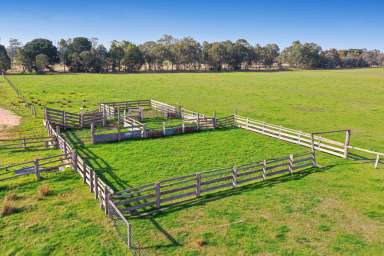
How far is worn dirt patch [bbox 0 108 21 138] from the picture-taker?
23.8m

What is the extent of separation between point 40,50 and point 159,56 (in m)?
43.8

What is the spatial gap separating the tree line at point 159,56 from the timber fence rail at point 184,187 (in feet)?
315

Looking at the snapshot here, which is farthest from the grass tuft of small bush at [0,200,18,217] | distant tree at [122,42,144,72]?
distant tree at [122,42,144,72]

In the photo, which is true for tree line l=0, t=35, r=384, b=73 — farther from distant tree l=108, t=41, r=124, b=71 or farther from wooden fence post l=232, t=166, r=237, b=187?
wooden fence post l=232, t=166, r=237, b=187

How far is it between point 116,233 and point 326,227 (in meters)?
7.07

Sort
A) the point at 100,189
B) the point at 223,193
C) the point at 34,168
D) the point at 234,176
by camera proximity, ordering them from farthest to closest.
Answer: the point at 34,168
the point at 234,176
the point at 223,193
the point at 100,189

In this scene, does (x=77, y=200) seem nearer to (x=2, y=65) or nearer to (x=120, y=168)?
(x=120, y=168)

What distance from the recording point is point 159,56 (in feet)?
411

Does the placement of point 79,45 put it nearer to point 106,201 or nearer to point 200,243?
point 106,201

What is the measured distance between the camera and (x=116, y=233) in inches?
389

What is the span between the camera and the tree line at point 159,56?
339 ft

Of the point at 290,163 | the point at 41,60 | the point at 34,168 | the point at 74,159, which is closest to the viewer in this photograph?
the point at 34,168

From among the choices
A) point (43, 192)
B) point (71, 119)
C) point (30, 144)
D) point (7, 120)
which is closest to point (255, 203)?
point (43, 192)

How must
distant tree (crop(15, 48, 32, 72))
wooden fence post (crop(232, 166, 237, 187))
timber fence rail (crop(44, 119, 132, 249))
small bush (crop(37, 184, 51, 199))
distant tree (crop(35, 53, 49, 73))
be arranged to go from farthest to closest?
distant tree (crop(15, 48, 32, 72)), distant tree (crop(35, 53, 49, 73)), wooden fence post (crop(232, 166, 237, 187)), small bush (crop(37, 184, 51, 199)), timber fence rail (crop(44, 119, 132, 249))
